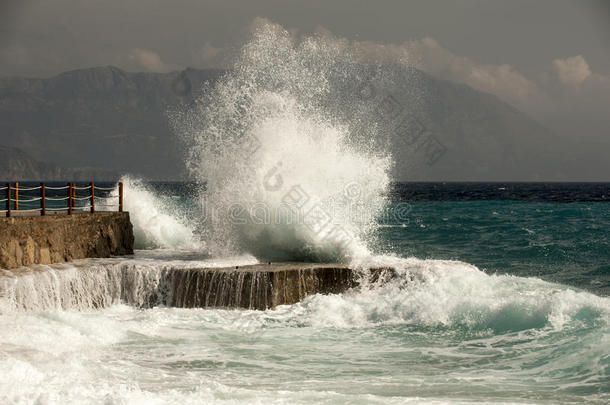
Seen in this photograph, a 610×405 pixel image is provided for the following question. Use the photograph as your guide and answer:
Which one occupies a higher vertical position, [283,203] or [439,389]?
[283,203]

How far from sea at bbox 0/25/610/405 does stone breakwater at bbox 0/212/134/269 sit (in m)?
0.55

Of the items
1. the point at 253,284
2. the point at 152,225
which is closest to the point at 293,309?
the point at 253,284

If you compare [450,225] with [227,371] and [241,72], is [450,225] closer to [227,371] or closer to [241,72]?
[241,72]

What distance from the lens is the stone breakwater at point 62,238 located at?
1409cm

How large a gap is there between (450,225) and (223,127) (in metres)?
20.6

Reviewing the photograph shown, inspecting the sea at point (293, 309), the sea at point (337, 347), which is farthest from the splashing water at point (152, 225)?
the sea at point (337, 347)

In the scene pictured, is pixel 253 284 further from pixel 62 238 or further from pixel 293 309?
pixel 62 238

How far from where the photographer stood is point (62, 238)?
1557 centimetres

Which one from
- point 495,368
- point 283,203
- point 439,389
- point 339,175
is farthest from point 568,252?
point 439,389

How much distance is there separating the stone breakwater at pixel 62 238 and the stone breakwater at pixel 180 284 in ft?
1.79

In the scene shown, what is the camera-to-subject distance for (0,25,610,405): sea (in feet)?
27.9

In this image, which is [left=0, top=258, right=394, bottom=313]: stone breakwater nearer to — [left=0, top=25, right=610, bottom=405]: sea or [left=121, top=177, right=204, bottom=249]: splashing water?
[left=0, top=25, right=610, bottom=405]: sea

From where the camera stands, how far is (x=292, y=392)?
8.20 metres

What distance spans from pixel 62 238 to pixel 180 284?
141 inches
